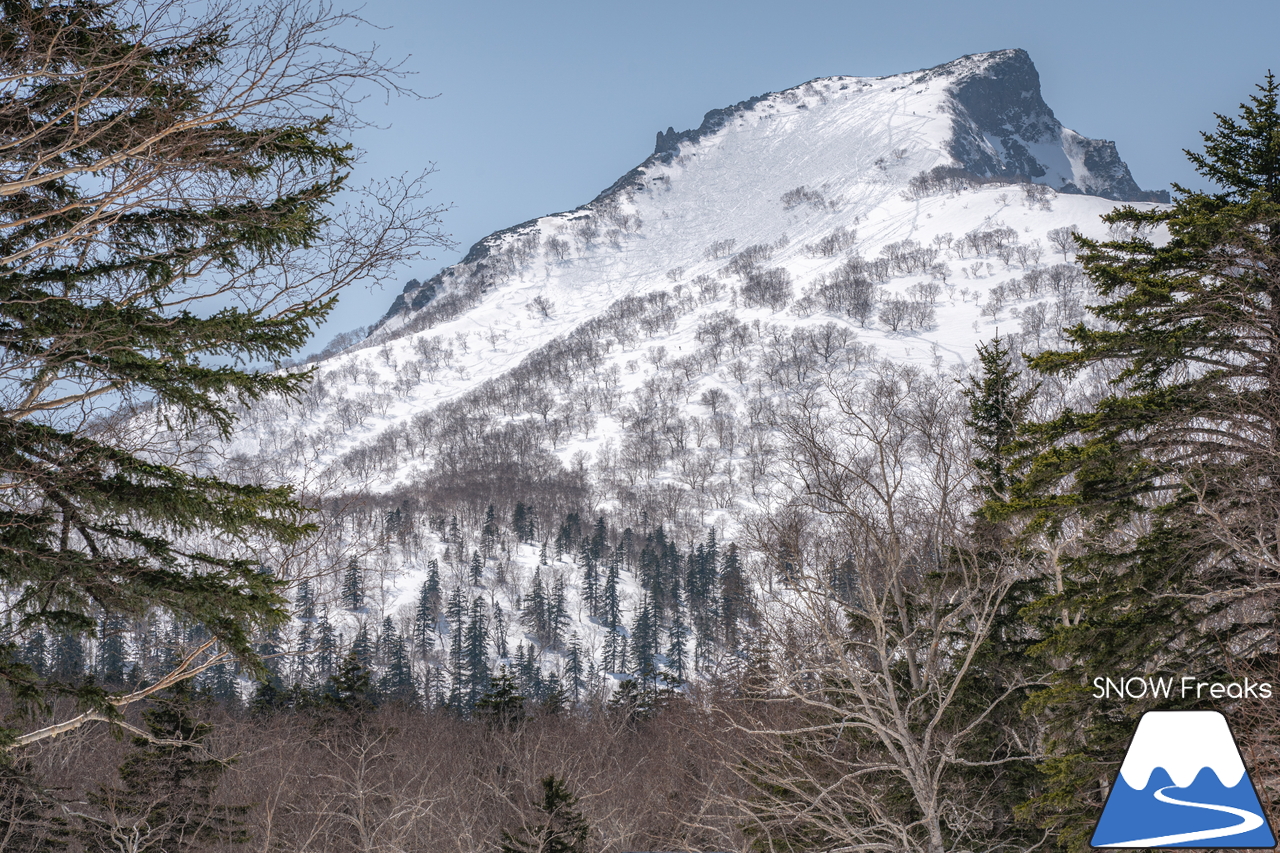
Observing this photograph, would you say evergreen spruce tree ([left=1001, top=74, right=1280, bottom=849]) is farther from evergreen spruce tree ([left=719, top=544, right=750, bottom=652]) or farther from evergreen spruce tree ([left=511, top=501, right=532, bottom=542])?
A: evergreen spruce tree ([left=511, top=501, right=532, bottom=542])

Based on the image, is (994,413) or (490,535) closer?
(994,413)

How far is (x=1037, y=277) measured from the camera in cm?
19062

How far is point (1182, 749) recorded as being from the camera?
6.54 m

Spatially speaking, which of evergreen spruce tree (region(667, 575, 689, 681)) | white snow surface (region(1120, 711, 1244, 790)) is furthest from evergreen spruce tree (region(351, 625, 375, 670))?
evergreen spruce tree (region(667, 575, 689, 681))

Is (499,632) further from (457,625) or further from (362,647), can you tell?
(362,647)

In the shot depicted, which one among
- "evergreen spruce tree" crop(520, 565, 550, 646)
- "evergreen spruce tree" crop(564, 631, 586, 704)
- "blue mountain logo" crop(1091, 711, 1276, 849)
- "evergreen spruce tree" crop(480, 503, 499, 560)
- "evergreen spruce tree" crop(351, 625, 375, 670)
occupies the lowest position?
"evergreen spruce tree" crop(564, 631, 586, 704)

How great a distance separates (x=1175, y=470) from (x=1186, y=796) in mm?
3767

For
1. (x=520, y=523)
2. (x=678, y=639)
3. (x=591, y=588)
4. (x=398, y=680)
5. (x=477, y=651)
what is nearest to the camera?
(x=398, y=680)

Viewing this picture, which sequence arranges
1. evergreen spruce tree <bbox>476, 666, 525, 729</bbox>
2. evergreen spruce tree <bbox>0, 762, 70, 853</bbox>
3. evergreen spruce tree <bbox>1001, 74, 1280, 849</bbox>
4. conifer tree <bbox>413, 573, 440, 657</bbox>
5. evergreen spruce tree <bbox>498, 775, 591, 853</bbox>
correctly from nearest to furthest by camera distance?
evergreen spruce tree <bbox>1001, 74, 1280, 849</bbox>
evergreen spruce tree <bbox>0, 762, 70, 853</bbox>
evergreen spruce tree <bbox>498, 775, 591, 853</bbox>
evergreen spruce tree <bbox>476, 666, 525, 729</bbox>
conifer tree <bbox>413, 573, 440, 657</bbox>

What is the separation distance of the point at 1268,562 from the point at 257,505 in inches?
366

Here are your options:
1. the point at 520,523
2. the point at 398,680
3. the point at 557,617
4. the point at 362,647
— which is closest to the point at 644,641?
the point at 557,617

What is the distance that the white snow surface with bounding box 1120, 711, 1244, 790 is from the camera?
241 inches

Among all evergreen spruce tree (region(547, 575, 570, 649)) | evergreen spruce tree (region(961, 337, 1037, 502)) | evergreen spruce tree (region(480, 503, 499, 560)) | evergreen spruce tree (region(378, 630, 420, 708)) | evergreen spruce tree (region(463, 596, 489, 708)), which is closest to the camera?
evergreen spruce tree (region(961, 337, 1037, 502))

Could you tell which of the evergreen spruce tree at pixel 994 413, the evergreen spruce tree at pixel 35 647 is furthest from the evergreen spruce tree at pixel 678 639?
the evergreen spruce tree at pixel 994 413
